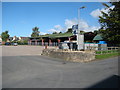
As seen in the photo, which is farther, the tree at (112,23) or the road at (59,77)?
the tree at (112,23)

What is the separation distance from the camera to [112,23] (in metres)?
29.6

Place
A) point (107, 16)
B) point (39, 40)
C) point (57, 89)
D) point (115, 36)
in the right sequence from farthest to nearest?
point (39, 40) < point (107, 16) < point (115, 36) < point (57, 89)

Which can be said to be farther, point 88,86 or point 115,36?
point 115,36

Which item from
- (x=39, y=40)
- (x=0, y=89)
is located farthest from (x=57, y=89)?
(x=39, y=40)

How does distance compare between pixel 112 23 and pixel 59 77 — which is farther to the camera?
pixel 112 23

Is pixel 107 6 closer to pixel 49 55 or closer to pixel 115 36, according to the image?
pixel 115 36

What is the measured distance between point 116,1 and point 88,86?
2796 centimetres

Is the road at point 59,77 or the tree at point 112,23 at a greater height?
the tree at point 112,23

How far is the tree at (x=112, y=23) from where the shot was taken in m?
28.5

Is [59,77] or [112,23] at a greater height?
[112,23]

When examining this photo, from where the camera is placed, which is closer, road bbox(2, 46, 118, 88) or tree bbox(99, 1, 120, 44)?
road bbox(2, 46, 118, 88)

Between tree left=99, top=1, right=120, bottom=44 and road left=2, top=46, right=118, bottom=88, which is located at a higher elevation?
tree left=99, top=1, right=120, bottom=44

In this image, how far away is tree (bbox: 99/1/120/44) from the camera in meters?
28.5

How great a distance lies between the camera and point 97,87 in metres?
6.18
